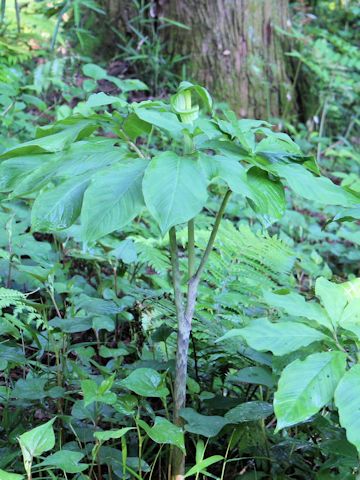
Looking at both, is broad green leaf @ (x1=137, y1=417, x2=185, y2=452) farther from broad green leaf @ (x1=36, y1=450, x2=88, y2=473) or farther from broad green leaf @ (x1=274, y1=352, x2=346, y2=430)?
broad green leaf @ (x1=274, y1=352, x2=346, y2=430)

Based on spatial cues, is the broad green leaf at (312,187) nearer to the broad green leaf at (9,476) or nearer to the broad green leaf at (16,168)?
the broad green leaf at (16,168)

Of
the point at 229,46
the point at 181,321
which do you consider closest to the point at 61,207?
the point at 181,321

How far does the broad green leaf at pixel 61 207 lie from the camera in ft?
3.70

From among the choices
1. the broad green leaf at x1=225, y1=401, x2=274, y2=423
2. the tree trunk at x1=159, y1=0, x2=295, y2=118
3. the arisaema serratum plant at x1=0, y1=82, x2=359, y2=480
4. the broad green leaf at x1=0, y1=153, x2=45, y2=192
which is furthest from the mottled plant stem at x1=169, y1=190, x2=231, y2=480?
the tree trunk at x1=159, y1=0, x2=295, y2=118

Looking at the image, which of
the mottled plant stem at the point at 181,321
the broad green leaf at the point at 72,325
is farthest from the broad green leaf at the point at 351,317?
the broad green leaf at the point at 72,325

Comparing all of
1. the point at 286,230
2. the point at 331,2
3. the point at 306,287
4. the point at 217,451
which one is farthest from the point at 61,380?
the point at 331,2

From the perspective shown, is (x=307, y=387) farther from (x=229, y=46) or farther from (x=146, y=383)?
(x=229, y=46)

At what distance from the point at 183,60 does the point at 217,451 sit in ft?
12.5

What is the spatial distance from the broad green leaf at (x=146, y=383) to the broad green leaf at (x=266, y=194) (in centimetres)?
41

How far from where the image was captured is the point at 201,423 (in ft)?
4.14

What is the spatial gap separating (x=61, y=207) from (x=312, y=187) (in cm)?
47

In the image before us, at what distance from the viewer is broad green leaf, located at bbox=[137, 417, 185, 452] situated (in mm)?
1148

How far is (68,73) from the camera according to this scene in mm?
4602

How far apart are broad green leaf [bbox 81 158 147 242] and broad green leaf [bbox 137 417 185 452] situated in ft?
1.32
